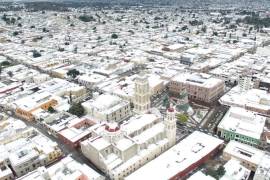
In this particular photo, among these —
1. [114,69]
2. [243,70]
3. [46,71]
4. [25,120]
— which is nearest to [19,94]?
[25,120]

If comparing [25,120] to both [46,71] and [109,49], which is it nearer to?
[46,71]

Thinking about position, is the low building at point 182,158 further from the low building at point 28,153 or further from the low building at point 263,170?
the low building at point 28,153

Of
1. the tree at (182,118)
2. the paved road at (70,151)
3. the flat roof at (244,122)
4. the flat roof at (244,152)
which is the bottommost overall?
the paved road at (70,151)

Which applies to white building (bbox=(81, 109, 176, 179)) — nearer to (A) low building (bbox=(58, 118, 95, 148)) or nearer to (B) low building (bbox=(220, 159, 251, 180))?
(A) low building (bbox=(58, 118, 95, 148))

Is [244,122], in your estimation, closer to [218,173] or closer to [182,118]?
[182,118]

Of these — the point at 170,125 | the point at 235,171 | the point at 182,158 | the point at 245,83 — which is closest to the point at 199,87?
the point at 245,83

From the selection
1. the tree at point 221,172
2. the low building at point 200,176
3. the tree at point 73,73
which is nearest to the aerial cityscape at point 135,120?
the low building at point 200,176

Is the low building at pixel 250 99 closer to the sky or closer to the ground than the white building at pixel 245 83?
closer to the ground

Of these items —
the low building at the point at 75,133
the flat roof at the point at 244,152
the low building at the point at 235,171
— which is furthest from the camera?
the low building at the point at 75,133
